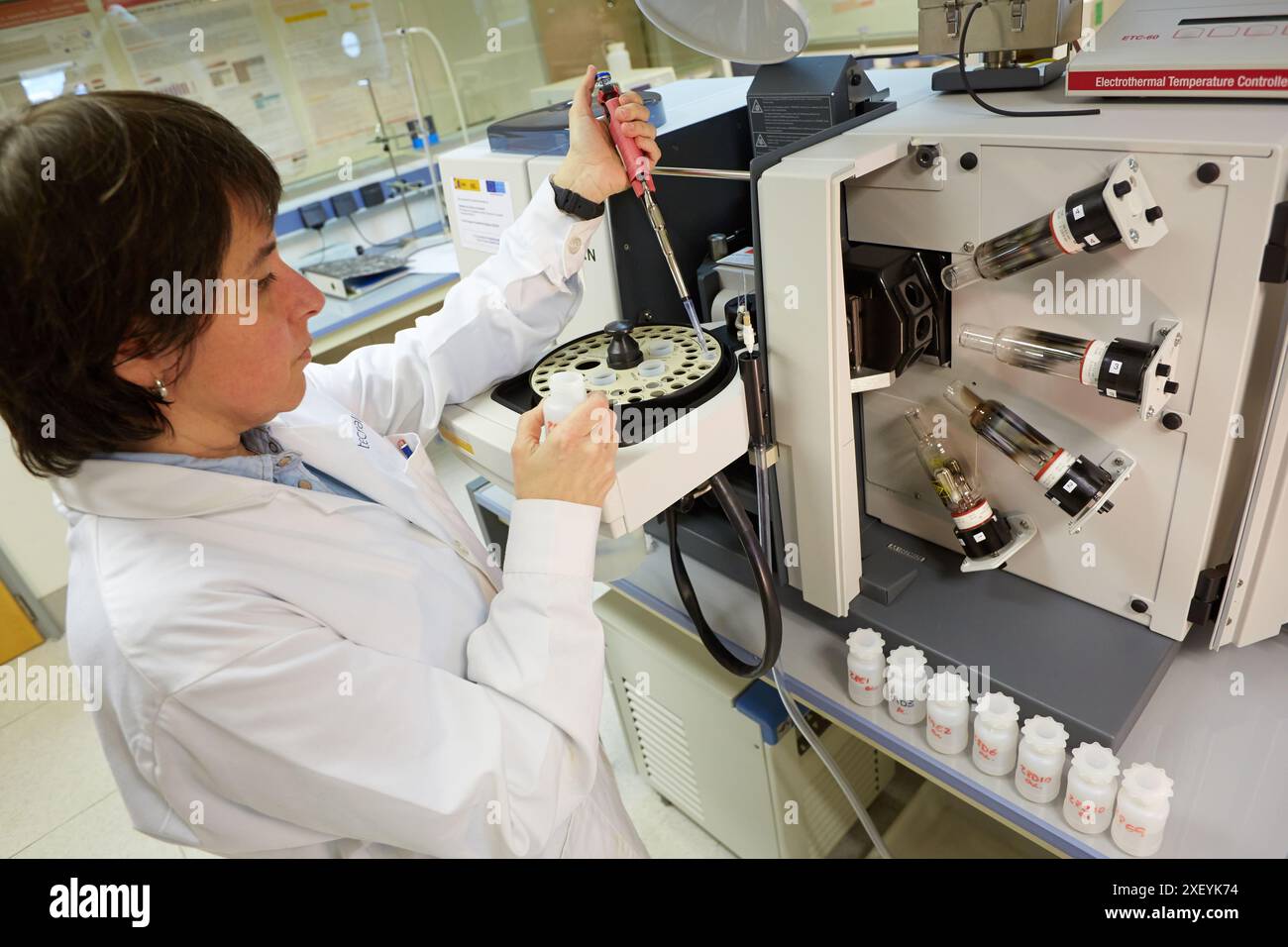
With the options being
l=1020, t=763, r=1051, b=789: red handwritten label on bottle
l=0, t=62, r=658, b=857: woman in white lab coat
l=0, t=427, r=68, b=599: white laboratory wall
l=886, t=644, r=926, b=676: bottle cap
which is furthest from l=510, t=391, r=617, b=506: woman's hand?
l=0, t=427, r=68, b=599: white laboratory wall

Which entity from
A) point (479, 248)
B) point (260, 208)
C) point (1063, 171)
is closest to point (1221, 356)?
point (1063, 171)

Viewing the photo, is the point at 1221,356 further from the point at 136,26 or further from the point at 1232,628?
the point at 136,26

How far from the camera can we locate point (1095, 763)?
34.4 inches

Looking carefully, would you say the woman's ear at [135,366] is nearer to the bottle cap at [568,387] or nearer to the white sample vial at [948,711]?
the bottle cap at [568,387]

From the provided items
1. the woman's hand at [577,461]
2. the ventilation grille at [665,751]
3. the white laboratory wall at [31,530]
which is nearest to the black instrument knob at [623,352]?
the woman's hand at [577,461]

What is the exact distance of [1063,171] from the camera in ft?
2.76

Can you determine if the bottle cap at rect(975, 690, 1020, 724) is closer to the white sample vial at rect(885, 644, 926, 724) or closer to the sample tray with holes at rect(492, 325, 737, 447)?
the white sample vial at rect(885, 644, 926, 724)

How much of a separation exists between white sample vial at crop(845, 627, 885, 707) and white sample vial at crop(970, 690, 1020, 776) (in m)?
0.13

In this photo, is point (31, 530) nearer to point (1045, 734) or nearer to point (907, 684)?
point (907, 684)

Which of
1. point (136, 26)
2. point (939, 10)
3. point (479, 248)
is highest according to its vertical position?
point (136, 26)

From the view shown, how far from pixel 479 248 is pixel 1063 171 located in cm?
105

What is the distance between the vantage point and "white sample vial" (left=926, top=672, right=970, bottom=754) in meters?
0.97

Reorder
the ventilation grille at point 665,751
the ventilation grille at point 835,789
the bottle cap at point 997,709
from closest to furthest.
→ 1. the bottle cap at point 997,709
2. the ventilation grille at point 835,789
3. the ventilation grille at point 665,751

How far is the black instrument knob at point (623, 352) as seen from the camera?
102cm
